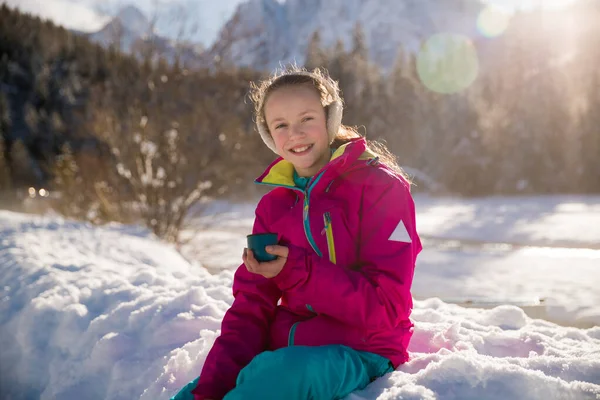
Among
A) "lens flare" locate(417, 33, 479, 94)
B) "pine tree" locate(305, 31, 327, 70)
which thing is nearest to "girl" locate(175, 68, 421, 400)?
"pine tree" locate(305, 31, 327, 70)

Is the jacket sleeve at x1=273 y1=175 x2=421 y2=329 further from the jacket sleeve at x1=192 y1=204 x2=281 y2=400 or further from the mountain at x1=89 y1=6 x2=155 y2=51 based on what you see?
the mountain at x1=89 y1=6 x2=155 y2=51

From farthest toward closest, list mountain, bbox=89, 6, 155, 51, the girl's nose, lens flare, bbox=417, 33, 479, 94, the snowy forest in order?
lens flare, bbox=417, 33, 479, 94 < mountain, bbox=89, 6, 155, 51 < the snowy forest < the girl's nose

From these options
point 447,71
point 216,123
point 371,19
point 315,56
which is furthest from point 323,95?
point 371,19

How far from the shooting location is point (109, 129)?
7.18 metres

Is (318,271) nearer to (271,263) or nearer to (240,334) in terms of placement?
(271,263)

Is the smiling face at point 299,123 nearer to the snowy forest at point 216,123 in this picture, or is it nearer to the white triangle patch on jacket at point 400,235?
the white triangle patch on jacket at point 400,235

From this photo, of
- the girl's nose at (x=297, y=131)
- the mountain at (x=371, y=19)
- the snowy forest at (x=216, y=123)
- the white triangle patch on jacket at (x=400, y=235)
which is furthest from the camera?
the mountain at (x=371, y=19)

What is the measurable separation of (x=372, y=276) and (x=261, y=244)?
36cm

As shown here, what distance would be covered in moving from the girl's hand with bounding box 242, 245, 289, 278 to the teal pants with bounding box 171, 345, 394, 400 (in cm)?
24

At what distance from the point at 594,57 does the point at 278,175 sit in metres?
39.4

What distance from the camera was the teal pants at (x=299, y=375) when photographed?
1.24 m

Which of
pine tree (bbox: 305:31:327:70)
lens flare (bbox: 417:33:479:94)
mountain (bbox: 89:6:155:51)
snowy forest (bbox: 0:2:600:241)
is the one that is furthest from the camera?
lens flare (bbox: 417:33:479:94)

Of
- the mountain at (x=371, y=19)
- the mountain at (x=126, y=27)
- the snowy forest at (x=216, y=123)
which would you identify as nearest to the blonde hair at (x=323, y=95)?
the snowy forest at (x=216, y=123)

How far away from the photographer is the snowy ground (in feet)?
4.69
